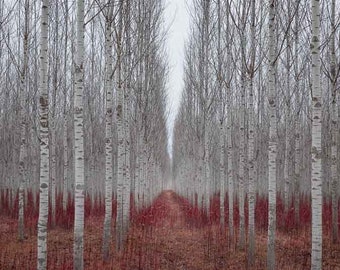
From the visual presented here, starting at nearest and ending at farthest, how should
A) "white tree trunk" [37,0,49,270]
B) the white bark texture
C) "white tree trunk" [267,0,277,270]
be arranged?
the white bark texture, "white tree trunk" [37,0,49,270], "white tree trunk" [267,0,277,270]

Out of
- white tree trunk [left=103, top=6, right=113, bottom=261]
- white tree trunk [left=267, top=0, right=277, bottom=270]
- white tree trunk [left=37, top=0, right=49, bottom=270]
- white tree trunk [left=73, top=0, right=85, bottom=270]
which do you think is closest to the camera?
white tree trunk [left=37, top=0, right=49, bottom=270]

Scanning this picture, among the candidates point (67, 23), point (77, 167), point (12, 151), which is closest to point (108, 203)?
point (77, 167)

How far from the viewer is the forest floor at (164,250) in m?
6.36

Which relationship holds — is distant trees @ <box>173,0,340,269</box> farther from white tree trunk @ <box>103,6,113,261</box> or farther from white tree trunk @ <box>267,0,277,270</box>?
white tree trunk @ <box>103,6,113,261</box>

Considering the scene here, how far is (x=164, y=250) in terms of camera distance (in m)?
7.75

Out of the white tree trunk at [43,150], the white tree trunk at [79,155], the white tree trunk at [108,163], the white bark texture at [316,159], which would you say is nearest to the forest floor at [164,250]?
the white tree trunk at [108,163]

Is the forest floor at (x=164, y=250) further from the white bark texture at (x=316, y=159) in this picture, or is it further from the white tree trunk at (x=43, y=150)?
the white bark texture at (x=316, y=159)

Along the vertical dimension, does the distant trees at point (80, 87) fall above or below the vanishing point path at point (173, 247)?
above

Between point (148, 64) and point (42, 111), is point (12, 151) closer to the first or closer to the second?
point (148, 64)

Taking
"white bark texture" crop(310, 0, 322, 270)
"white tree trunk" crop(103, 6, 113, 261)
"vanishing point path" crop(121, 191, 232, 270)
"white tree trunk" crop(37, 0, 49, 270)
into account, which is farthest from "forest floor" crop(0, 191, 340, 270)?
"white bark texture" crop(310, 0, 322, 270)

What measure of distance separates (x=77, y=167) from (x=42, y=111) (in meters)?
0.85

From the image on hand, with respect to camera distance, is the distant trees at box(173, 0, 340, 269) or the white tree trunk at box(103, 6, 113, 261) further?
the white tree trunk at box(103, 6, 113, 261)

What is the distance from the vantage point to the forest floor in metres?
6.36

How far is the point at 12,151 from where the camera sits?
1630cm
